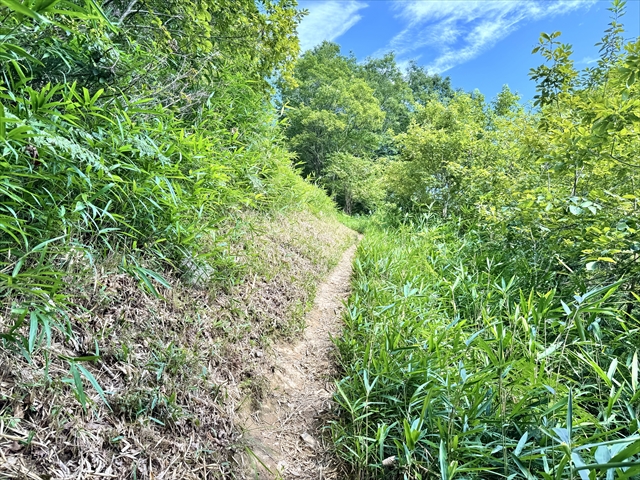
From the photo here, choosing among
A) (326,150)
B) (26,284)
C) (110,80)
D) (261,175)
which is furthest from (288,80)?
(326,150)

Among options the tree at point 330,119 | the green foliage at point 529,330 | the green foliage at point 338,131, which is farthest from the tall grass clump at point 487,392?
the tree at point 330,119

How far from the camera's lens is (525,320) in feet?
5.42

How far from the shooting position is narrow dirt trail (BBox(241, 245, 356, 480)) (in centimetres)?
156

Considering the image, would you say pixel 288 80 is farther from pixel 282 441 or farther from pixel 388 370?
pixel 282 441

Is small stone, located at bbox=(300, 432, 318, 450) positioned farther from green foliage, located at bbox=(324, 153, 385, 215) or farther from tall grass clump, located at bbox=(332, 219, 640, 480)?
green foliage, located at bbox=(324, 153, 385, 215)

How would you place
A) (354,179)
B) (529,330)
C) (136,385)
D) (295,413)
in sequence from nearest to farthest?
(136,385), (529,330), (295,413), (354,179)

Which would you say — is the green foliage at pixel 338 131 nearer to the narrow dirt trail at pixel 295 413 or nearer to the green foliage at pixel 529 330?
the green foliage at pixel 529 330

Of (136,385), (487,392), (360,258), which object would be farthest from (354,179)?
(136,385)

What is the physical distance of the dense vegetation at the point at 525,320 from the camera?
130cm

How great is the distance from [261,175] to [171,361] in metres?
2.84

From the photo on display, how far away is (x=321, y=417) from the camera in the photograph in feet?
6.16

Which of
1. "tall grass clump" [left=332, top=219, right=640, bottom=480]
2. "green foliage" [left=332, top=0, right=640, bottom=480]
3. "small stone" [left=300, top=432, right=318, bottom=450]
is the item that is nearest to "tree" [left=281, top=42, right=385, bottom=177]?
Result: "green foliage" [left=332, top=0, right=640, bottom=480]

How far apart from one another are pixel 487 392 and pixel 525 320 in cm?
48

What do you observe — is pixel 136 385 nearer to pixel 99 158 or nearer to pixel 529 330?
pixel 99 158
